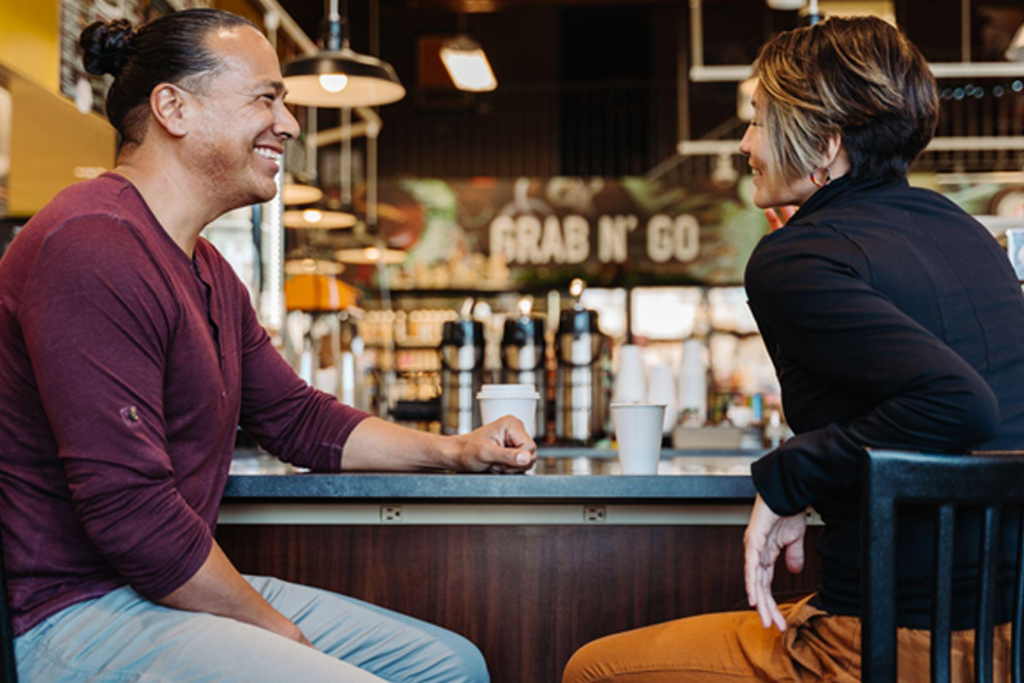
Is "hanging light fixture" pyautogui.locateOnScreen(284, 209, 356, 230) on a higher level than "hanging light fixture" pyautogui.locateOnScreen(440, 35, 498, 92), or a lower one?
lower

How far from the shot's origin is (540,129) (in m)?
11.4

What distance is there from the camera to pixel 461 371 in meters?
3.14

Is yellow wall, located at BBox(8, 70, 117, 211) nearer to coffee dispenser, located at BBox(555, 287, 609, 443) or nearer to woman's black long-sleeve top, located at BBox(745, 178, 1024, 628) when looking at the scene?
coffee dispenser, located at BBox(555, 287, 609, 443)

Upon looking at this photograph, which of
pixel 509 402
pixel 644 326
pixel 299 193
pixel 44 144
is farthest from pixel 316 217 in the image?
pixel 509 402

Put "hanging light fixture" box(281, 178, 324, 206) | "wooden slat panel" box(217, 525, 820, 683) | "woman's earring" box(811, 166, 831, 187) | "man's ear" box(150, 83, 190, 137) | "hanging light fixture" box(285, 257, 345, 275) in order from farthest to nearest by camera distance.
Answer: "hanging light fixture" box(281, 178, 324, 206) → "hanging light fixture" box(285, 257, 345, 275) → "wooden slat panel" box(217, 525, 820, 683) → "man's ear" box(150, 83, 190, 137) → "woman's earring" box(811, 166, 831, 187)

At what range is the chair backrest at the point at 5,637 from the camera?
1291 millimetres

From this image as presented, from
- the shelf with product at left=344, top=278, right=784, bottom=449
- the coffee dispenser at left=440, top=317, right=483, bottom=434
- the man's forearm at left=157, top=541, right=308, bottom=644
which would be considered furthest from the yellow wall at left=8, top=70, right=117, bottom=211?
the shelf with product at left=344, top=278, right=784, bottom=449

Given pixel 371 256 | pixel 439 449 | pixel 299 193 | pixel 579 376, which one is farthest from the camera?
pixel 371 256

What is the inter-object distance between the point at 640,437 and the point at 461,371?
1295mm

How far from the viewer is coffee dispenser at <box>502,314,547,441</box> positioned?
311 cm

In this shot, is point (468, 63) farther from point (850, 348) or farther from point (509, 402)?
point (850, 348)

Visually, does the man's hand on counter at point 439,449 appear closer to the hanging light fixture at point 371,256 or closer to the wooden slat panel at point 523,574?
the wooden slat panel at point 523,574

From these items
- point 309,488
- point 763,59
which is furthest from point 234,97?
point 763,59

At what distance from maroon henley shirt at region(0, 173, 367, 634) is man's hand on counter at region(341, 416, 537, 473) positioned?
1.24 feet
